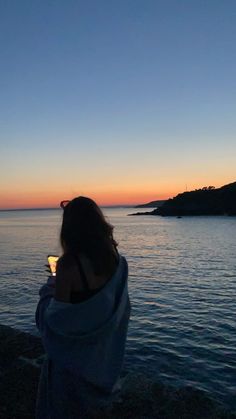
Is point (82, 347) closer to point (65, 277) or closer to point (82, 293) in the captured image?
point (82, 293)

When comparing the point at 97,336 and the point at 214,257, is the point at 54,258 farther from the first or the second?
the point at 214,257

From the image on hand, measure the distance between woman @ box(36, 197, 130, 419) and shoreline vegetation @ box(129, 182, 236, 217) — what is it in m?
148

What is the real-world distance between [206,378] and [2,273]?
22.0 m

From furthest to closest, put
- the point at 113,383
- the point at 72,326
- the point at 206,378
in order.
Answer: the point at 206,378
the point at 113,383
the point at 72,326

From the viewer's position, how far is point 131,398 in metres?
6.84

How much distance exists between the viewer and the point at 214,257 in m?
37.6

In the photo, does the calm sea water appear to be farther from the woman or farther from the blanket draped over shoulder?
the blanket draped over shoulder

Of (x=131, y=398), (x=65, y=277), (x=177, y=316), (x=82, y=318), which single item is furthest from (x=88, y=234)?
(x=177, y=316)

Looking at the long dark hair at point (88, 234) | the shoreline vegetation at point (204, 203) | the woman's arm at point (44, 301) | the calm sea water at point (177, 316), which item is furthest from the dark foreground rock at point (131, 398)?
the shoreline vegetation at point (204, 203)

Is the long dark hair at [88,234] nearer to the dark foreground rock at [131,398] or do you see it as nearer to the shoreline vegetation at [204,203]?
the dark foreground rock at [131,398]

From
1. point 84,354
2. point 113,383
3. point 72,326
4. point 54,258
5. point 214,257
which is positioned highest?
point 54,258

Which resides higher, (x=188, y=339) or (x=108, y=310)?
(x=108, y=310)

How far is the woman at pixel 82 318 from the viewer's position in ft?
10.3

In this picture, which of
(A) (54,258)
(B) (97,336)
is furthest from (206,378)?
(B) (97,336)
